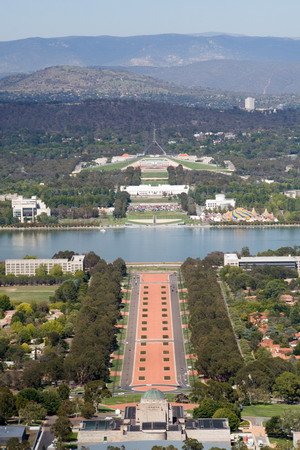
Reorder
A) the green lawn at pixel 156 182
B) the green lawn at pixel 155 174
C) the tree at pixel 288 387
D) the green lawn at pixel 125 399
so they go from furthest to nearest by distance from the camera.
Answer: the green lawn at pixel 155 174 < the green lawn at pixel 156 182 < the tree at pixel 288 387 < the green lawn at pixel 125 399

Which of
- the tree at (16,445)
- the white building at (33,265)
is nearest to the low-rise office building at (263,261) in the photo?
the white building at (33,265)

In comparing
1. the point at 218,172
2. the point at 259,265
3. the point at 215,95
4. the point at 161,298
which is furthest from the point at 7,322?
the point at 215,95

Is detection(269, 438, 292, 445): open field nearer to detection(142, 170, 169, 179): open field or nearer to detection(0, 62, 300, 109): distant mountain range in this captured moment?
detection(142, 170, 169, 179): open field

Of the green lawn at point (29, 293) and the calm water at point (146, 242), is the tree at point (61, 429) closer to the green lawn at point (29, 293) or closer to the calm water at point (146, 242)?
the green lawn at point (29, 293)

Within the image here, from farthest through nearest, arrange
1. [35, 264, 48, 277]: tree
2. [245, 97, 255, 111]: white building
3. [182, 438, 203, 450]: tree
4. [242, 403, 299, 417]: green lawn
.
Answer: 1. [245, 97, 255, 111]: white building
2. [35, 264, 48, 277]: tree
3. [242, 403, 299, 417]: green lawn
4. [182, 438, 203, 450]: tree

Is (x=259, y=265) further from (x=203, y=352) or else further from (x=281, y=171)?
(x=281, y=171)

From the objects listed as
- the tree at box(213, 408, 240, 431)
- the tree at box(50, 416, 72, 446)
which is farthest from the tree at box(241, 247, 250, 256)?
the tree at box(50, 416, 72, 446)

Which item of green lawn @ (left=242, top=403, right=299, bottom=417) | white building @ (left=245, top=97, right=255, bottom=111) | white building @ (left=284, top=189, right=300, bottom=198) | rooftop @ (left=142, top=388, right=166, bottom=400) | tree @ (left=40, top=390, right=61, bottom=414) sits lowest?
white building @ (left=245, top=97, right=255, bottom=111)
